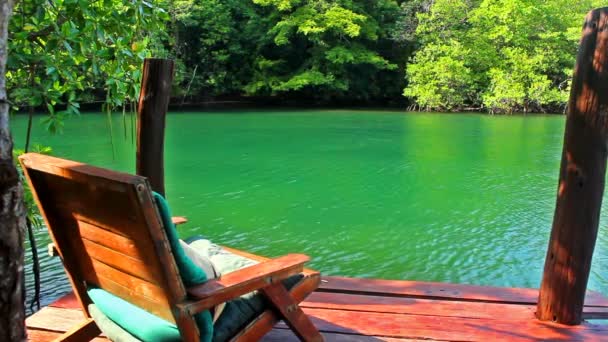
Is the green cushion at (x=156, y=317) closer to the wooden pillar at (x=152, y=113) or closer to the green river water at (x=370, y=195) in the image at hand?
the green river water at (x=370, y=195)

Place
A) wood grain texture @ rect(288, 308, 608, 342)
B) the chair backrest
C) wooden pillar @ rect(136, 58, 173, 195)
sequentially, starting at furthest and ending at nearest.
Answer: wooden pillar @ rect(136, 58, 173, 195) < wood grain texture @ rect(288, 308, 608, 342) < the chair backrest

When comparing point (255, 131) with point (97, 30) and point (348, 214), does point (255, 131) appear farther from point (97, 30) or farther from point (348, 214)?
point (97, 30)

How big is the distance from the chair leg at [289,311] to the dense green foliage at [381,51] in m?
18.6

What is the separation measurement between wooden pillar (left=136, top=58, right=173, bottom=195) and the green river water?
22cm

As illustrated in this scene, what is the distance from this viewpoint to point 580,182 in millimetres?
2197

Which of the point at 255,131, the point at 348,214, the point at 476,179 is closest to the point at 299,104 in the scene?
the point at 255,131

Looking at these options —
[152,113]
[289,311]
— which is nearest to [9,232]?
[289,311]

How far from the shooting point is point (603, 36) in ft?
6.72

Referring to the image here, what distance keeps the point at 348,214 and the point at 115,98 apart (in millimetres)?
4007

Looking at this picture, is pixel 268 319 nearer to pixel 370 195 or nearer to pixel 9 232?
pixel 9 232

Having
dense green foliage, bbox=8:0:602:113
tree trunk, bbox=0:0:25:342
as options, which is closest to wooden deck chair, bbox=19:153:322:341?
tree trunk, bbox=0:0:25:342

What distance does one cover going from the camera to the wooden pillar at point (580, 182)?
6.87 feet

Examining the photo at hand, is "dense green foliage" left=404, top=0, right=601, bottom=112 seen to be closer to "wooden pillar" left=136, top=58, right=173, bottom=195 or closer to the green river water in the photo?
the green river water

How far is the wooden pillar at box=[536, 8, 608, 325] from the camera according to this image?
2094mm
